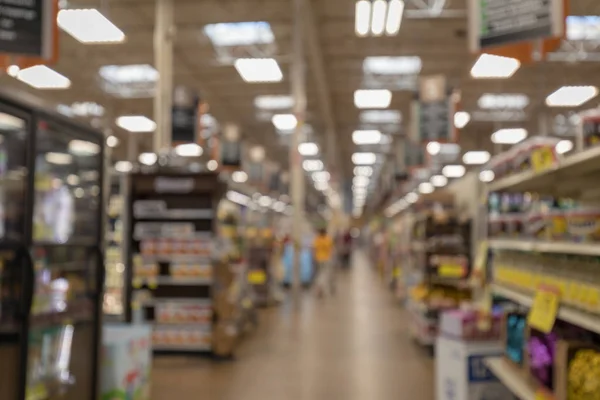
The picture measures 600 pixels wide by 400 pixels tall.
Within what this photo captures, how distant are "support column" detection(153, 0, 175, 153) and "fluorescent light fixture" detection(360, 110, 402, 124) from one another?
34.4 ft

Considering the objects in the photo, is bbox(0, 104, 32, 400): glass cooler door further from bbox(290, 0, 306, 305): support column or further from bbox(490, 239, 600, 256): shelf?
bbox(290, 0, 306, 305): support column

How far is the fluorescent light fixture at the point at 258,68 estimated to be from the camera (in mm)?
11930

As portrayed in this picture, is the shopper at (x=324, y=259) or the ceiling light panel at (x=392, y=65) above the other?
the ceiling light panel at (x=392, y=65)

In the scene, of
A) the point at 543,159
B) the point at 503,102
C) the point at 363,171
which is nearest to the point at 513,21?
the point at 543,159

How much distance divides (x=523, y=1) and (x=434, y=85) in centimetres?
772

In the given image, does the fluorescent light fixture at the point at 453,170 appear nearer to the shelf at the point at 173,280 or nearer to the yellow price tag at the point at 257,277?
the yellow price tag at the point at 257,277

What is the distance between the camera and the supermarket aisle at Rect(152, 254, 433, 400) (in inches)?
240

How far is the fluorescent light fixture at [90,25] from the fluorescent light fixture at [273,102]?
10071mm

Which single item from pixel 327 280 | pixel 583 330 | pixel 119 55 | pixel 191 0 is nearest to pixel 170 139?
pixel 191 0

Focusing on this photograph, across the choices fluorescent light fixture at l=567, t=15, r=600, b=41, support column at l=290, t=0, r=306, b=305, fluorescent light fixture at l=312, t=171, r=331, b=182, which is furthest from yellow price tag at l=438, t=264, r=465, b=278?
fluorescent light fixture at l=312, t=171, r=331, b=182

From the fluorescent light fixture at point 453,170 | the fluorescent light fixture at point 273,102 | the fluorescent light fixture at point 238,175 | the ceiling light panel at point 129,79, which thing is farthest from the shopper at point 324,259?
the fluorescent light fixture at point 453,170

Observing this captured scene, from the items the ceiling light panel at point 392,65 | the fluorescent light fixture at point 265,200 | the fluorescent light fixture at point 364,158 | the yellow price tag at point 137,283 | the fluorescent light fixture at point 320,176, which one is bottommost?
the yellow price tag at point 137,283

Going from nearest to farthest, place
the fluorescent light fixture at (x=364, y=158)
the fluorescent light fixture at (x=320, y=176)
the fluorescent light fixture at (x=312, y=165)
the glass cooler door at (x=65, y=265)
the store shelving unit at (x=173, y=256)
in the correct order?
the glass cooler door at (x=65, y=265), the store shelving unit at (x=173, y=256), the fluorescent light fixture at (x=364, y=158), the fluorescent light fixture at (x=312, y=165), the fluorescent light fixture at (x=320, y=176)

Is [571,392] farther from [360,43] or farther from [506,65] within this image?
[360,43]
